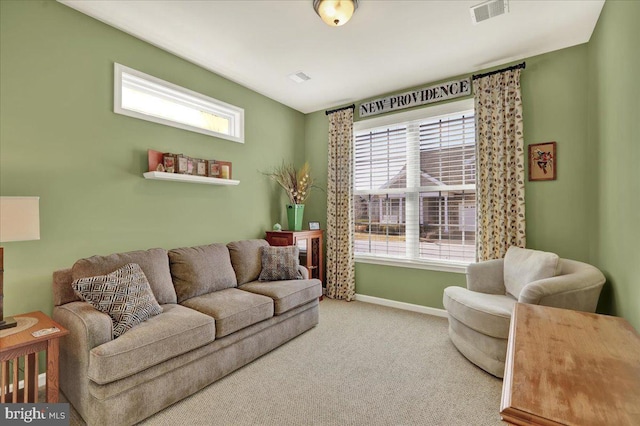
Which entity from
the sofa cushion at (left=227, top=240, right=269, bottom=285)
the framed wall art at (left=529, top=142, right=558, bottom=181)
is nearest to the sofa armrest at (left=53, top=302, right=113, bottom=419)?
the sofa cushion at (left=227, top=240, right=269, bottom=285)

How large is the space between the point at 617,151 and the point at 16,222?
403cm

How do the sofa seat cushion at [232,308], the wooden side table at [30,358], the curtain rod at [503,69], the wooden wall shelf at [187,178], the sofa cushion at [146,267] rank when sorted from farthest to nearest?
the curtain rod at [503,69] → the wooden wall shelf at [187,178] → the sofa seat cushion at [232,308] → the sofa cushion at [146,267] → the wooden side table at [30,358]

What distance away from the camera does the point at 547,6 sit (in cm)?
240

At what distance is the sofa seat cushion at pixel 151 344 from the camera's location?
5.53 ft

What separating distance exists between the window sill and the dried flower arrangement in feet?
4.17

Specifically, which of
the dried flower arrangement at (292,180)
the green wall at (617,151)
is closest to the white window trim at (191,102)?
the dried flower arrangement at (292,180)

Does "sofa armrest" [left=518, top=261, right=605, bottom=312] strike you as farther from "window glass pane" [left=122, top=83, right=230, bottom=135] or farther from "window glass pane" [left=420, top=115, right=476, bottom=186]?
"window glass pane" [left=122, top=83, right=230, bottom=135]

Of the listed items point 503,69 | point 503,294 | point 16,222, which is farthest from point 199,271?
point 503,69

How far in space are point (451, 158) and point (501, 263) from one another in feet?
4.57

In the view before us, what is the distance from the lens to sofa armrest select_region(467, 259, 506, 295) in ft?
9.73

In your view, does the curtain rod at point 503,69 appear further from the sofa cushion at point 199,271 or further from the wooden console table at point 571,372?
the sofa cushion at point 199,271

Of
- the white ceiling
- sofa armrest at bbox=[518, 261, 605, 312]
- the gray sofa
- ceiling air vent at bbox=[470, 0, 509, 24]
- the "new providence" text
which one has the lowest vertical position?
the gray sofa

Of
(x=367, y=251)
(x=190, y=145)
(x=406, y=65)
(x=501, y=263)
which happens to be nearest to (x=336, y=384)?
(x=501, y=263)

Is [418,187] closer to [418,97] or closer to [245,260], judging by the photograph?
[418,97]
